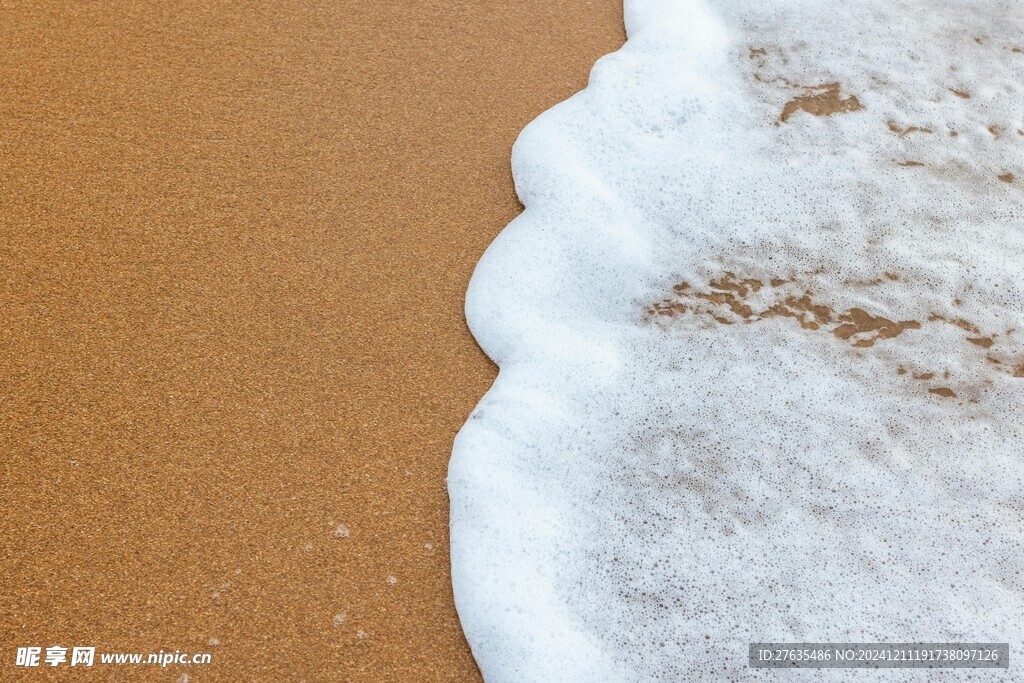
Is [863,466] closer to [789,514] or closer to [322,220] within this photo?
[789,514]

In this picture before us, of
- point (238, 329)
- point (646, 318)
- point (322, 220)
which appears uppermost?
point (322, 220)

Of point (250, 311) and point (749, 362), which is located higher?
point (250, 311)

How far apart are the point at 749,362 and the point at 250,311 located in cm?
91

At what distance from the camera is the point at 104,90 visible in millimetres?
1707

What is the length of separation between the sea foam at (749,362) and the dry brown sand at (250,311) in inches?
3.8

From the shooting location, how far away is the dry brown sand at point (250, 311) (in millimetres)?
1136

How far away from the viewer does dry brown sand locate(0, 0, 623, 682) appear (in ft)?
3.73

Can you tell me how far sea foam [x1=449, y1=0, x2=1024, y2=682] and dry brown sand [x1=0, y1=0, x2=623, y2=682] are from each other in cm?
10

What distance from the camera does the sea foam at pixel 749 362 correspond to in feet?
3.92

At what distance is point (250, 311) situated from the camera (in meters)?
1.41

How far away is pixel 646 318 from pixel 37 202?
119 cm

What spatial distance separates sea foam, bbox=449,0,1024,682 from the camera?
47.0 inches

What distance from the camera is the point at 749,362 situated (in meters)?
1.46

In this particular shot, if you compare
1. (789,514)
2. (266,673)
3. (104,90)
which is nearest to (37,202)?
(104,90)
